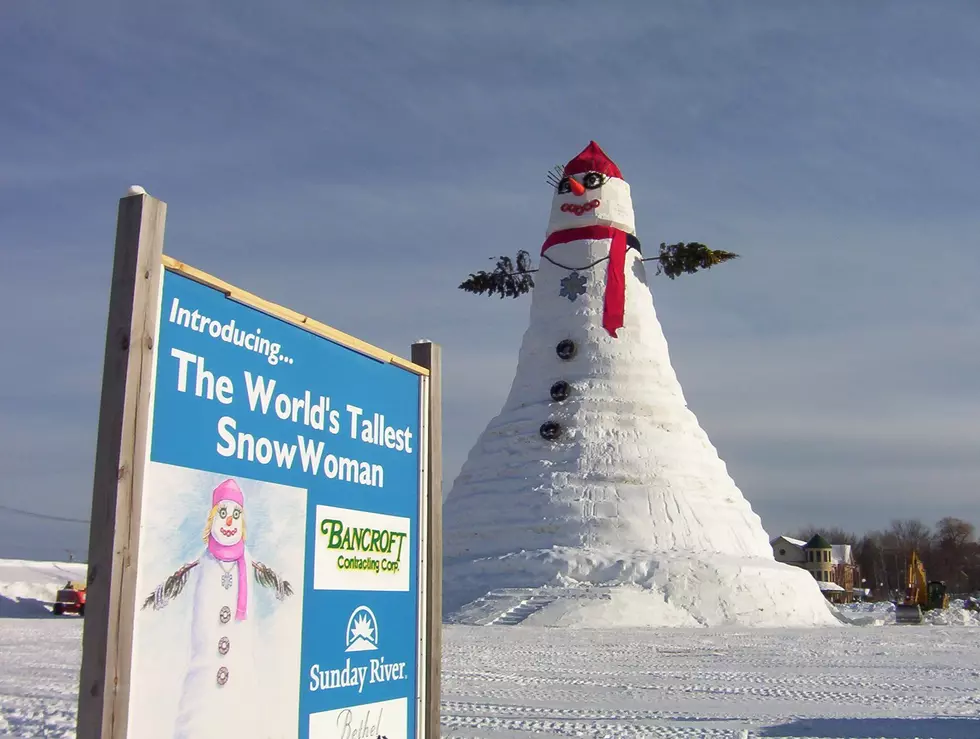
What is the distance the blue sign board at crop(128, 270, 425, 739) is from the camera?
284cm

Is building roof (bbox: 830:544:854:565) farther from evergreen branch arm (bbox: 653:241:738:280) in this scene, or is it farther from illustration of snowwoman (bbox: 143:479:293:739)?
illustration of snowwoman (bbox: 143:479:293:739)

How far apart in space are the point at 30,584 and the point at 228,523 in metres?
39.1

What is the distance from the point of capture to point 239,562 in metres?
3.07

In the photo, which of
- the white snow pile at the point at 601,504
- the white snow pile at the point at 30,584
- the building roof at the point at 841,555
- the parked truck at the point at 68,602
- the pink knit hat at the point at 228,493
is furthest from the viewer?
the building roof at the point at 841,555

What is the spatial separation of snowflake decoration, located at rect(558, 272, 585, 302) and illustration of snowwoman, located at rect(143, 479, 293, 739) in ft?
72.1

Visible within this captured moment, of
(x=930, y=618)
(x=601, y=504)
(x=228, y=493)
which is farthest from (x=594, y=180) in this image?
(x=228, y=493)

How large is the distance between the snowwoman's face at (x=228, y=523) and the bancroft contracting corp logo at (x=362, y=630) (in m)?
0.68

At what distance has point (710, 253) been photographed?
26453 mm

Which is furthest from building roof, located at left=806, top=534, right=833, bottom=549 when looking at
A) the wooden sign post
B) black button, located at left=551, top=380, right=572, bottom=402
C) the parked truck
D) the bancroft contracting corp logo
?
the bancroft contracting corp logo

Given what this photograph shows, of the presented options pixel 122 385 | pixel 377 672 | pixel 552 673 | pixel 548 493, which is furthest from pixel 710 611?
pixel 122 385

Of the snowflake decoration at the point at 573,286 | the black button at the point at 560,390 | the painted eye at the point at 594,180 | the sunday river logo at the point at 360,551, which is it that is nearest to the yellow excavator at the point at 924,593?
the black button at the point at 560,390

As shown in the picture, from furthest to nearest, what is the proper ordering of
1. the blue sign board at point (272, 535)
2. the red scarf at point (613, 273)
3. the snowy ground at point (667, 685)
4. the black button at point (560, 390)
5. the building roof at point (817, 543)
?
1. the building roof at point (817, 543)
2. the red scarf at point (613, 273)
3. the black button at point (560, 390)
4. the snowy ground at point (667, 685)
5. the blue sign board at point (272, 535)

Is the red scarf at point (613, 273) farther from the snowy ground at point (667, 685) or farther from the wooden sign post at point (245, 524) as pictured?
the wooden sign post at point (245, 524)

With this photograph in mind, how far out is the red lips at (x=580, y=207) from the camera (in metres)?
24.7
